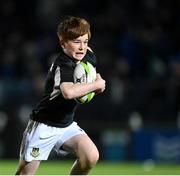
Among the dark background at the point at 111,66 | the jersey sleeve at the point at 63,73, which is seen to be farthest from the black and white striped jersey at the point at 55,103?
the dark background at the point at 111,66

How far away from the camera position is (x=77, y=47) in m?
8.59

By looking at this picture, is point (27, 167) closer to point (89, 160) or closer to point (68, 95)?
point (89, 160)

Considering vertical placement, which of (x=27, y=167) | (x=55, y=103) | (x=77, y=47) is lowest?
(x=27, y=167)

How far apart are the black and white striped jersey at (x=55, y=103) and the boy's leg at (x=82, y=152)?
8.0 inches

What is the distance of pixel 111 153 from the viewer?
16.2m

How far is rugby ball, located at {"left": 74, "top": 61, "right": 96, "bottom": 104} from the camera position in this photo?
28.2ft

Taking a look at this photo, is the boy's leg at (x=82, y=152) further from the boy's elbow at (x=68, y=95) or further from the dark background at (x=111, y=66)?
the dark background at (x=111, y=66)

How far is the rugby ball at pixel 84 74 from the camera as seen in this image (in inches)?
339

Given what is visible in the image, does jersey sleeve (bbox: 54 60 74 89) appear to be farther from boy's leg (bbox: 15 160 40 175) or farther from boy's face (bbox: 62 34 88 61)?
boy's leg (bbox: 15 160 40 175)

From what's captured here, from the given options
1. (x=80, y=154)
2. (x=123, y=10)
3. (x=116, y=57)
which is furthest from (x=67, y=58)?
(x=123, y=10)

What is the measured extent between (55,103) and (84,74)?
1.44ft

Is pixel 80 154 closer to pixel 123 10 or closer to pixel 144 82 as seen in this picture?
pixel 144 82

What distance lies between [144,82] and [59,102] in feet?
24.1

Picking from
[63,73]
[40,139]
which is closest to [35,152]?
[40,139]
